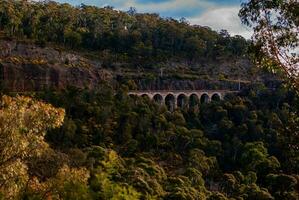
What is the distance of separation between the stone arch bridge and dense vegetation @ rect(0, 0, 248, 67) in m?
7.12

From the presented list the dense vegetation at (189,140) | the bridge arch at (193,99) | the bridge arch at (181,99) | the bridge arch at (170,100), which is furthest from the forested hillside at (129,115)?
the bridge arch at (181,99)

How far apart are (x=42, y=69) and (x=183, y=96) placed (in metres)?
18.0

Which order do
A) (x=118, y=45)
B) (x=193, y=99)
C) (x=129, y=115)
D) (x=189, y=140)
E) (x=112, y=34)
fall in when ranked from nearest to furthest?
1. (x=189, y=140)
2. (x=129, y=115)
3. (x=193, y=99)
4. (x=118, y=45)
5. (x=112, y=34)

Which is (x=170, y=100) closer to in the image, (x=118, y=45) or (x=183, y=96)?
(x=183, y=96)

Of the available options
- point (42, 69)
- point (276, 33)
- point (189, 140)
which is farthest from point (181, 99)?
point (276, 33)

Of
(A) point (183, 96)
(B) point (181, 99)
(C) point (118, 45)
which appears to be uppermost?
(C) point (118, 45)

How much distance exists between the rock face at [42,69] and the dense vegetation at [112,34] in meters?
3.05

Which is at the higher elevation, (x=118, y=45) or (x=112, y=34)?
(x=112, y=34)

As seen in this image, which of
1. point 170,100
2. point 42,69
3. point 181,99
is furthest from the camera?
point 181,99

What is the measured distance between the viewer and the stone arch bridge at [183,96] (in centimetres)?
5994

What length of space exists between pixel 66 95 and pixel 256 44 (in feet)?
118

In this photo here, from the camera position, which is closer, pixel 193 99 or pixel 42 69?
pixel 42 69

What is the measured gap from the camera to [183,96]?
62.7 meters

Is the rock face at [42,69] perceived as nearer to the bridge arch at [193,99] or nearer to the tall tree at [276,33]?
the bridge arch at [193,99]
